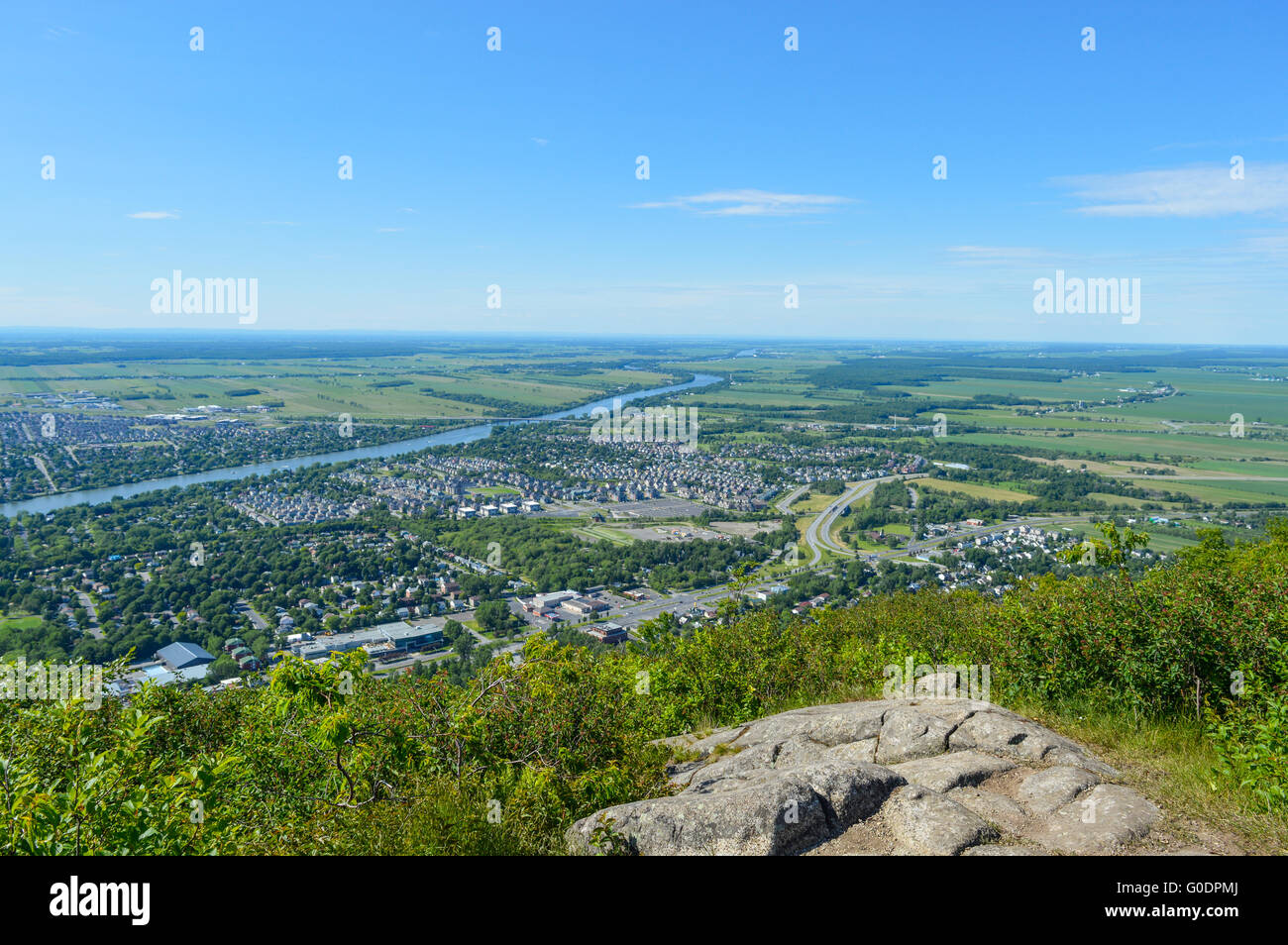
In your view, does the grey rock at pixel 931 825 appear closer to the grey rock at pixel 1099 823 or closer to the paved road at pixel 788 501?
the grey rock at pixel 1099 823

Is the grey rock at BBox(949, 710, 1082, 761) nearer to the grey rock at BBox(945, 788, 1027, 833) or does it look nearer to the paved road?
the grey rock at BBox(945, 788, 1027, 833)

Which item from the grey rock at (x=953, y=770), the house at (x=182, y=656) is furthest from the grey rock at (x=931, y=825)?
the house at (x=182, y=656)

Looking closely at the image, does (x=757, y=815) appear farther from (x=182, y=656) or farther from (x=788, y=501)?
(x=788, y=501)

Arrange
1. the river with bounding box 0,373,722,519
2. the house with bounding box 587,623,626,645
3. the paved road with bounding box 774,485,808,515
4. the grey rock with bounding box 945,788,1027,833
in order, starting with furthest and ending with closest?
the paved road with bounding box 774,485,808,515, the river with bounding box 0,373,722,519, the house with bounding box 587,623,626,645, the grey rock with bounding box 945,788,1027,833

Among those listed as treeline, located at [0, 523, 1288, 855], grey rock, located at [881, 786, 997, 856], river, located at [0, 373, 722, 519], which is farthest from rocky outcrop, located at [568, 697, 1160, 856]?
river, located at [0, 373, 722, 519]

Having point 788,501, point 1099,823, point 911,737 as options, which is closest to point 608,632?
point 911,737
